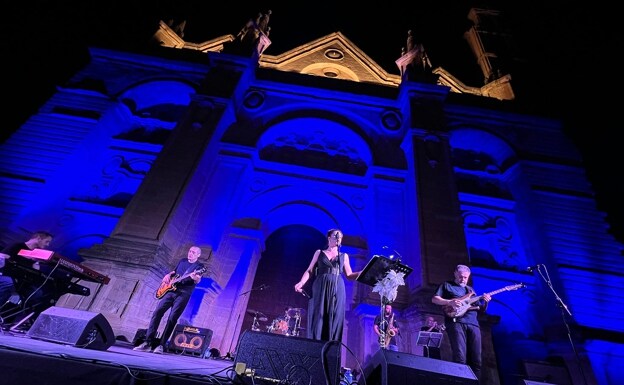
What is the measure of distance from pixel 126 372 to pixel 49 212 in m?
10.7

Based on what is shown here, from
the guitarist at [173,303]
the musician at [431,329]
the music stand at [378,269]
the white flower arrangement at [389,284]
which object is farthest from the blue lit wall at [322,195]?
the music stand at [378,269]

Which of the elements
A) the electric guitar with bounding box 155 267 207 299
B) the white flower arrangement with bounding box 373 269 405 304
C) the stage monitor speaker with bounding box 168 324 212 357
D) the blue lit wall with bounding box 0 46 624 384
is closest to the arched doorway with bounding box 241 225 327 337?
the blue lit wall with bounding box 0 46 624 384

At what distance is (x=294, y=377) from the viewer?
2.81 meters

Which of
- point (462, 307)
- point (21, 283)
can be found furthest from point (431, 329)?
point (21, 283)

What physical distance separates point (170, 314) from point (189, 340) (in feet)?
2.32

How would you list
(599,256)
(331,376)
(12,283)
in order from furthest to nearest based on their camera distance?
(599,256), (12,283), (331,376)

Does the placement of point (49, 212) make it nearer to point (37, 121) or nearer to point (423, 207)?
point (37, 121)

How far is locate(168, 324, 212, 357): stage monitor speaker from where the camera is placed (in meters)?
5.76

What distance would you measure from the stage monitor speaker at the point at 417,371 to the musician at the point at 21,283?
6004 millimetres

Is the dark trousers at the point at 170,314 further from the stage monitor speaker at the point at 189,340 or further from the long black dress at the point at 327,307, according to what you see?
the long black dress at the point at 327,307

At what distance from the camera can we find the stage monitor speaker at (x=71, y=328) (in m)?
3.59

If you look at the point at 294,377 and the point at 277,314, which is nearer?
the point at 294,377

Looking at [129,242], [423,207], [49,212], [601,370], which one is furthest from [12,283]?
[601,370]

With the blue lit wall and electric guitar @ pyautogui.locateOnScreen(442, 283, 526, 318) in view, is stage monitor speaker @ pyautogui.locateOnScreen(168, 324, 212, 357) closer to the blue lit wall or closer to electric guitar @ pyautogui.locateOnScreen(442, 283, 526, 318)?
the blue lit wall
